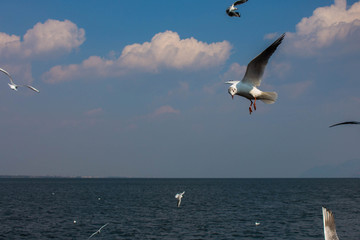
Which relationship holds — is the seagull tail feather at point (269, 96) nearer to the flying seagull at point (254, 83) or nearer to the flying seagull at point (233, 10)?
the flying seagull at point (254, 83)

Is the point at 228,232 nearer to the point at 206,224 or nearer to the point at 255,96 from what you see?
the point at 206,224

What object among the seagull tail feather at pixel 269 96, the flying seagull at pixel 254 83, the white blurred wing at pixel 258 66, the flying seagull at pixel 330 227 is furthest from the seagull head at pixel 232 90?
the flying seagull at pixel 330 227

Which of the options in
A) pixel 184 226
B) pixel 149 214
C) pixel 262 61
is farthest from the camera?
pixel 149 214

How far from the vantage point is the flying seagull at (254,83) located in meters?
12.0

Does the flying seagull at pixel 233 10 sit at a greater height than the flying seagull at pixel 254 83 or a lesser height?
greater

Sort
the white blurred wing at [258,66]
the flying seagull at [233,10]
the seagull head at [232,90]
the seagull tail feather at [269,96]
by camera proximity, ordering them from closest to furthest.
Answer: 1. the white blurred wing at [258,66]
2. the seagull head at [232,90]
3. the seagull tail feather at [269,96]
4. the flying seagull at [233,10]

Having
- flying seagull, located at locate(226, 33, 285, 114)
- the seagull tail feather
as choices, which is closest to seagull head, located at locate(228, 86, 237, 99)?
flying seagull, located at locate(226, 33, 285, 114)

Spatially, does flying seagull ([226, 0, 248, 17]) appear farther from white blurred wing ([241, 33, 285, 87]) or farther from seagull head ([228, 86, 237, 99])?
seagull head ([228, 86, 237, 99])

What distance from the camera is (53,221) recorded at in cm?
4872

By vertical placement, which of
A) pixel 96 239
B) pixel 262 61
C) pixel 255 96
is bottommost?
pixel 96 239

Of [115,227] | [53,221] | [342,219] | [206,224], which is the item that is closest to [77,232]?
[115,227]

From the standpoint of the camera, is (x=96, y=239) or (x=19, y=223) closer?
(x=96, y=239)

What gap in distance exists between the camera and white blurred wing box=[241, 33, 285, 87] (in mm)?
11523

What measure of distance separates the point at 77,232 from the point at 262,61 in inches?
1312
